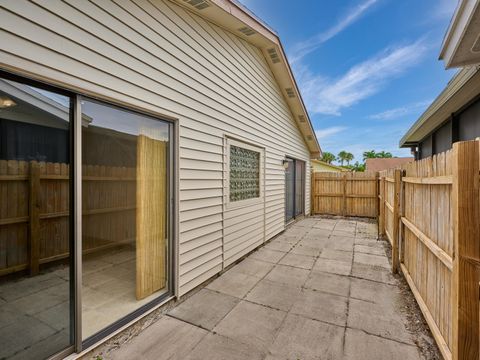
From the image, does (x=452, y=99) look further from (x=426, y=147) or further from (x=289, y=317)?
(x=289, y=317)

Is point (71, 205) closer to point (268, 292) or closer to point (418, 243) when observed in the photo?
point (268, 292)

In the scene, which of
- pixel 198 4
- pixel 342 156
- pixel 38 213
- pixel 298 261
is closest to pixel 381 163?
pixel 298 261

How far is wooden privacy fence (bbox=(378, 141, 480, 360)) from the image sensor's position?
5.12 feet

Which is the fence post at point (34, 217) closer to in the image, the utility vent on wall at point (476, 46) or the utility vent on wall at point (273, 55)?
the utility vent on wall at point (476, 46)

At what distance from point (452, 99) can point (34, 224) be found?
6029mm

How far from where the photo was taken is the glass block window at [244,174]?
4480 mm

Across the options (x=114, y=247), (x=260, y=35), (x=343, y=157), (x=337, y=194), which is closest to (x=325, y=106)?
(x=337, y=194)

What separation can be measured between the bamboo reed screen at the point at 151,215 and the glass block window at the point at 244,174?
1700mm

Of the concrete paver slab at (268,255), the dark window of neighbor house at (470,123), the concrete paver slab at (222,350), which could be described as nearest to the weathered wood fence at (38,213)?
the concrete paver slab at (222,350)

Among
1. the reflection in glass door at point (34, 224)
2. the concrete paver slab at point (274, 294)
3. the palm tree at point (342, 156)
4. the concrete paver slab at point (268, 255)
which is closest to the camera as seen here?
the reflection in glass door at point (34, 224)

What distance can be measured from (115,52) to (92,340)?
2.68 meters

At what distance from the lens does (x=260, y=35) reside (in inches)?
176

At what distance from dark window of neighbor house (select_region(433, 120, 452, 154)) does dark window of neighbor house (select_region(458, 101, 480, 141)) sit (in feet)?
1.65

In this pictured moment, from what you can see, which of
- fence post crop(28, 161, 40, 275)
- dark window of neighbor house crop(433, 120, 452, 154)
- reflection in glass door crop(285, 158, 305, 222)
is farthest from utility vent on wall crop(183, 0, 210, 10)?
dark window of neighbor house crop(433, 120, 452, 154)
